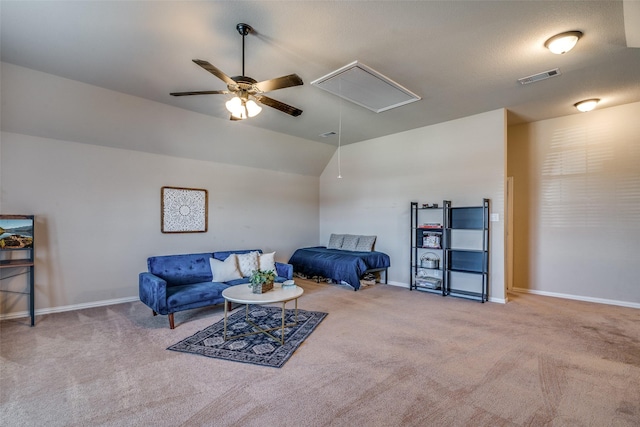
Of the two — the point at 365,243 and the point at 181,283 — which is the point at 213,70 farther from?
the point at 365,243

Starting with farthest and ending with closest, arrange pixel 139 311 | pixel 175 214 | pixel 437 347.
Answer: pixel 175 214
pixel 139 311
pixel 437 347

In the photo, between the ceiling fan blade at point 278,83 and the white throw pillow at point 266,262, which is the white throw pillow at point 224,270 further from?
the ceiling fan blade at point 278,83

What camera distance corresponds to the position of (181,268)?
4.28 meters

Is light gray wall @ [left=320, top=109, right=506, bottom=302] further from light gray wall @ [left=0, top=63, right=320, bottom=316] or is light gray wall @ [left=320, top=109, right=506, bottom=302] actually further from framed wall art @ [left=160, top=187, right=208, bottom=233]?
framed wall art @ [left=160, top=187, right=208, bottom=233]

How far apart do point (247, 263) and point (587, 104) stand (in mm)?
5407

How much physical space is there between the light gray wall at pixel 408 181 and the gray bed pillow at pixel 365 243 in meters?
0.17

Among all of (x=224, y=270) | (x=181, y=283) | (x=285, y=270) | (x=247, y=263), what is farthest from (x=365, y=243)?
(x=181, y=283)

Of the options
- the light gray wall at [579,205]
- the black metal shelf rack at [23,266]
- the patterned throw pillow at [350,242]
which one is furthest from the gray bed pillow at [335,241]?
the black metal shelf rack at [23,266]

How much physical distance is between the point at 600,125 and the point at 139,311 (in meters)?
7.30

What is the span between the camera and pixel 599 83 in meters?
3.62

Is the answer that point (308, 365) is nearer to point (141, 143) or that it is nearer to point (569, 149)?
point (141, 143)

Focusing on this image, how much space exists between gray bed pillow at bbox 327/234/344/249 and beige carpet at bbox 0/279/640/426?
9.24 feet

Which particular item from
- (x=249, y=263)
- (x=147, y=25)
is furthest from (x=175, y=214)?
(x=147, y=25)

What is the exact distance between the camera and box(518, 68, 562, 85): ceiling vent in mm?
3342
